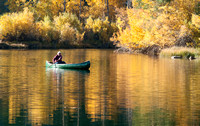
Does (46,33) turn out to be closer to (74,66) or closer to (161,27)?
(161,27)

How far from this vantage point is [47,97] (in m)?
17.7

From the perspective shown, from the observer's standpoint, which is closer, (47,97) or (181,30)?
(47,97)

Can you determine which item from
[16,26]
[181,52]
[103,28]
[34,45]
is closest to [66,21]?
[103,28]

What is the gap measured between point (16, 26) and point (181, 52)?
36.2 metres

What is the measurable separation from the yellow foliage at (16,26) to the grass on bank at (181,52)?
3240 cm

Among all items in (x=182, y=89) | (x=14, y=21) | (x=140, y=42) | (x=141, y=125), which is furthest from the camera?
(x=14, y=21)

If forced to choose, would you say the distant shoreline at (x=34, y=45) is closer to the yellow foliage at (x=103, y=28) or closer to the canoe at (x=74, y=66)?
the yellow foliage at (x=103, y=28)

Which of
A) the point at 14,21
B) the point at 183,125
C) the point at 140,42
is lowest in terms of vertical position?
the point at 183,125

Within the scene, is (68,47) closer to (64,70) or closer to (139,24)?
(139,24)

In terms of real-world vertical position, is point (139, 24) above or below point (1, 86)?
above

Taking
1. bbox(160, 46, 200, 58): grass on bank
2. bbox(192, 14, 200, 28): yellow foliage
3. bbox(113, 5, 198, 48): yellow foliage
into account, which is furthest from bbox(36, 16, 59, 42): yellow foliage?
bbox(192, 14, 200, 28): yellow foliage

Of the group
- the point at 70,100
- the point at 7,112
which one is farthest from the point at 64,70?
the point at 7,112

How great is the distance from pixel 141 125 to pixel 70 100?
4.96 m

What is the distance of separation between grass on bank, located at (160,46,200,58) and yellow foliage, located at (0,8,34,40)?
32.4 metres
